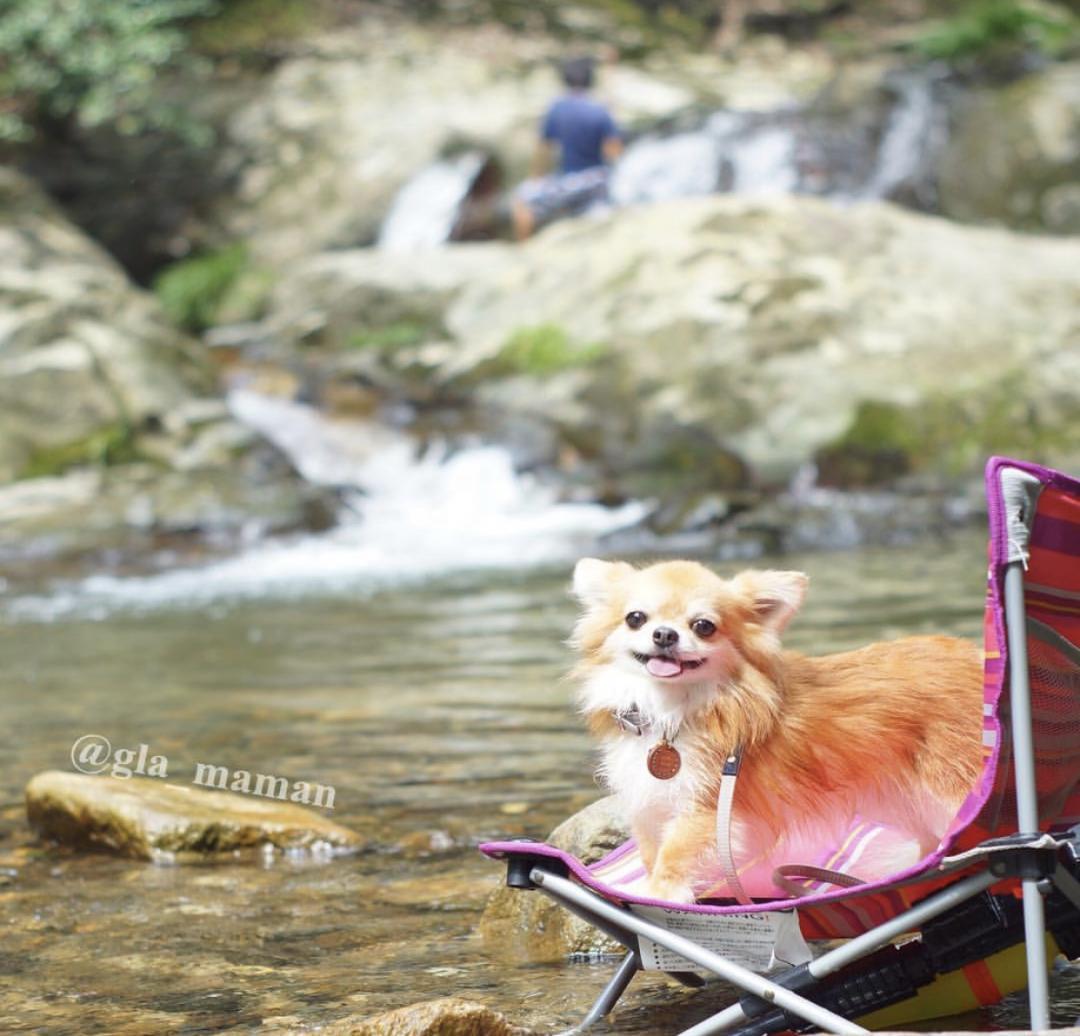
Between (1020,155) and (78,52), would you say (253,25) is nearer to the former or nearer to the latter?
(78,52)

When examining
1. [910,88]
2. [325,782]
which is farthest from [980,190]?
[325,782]

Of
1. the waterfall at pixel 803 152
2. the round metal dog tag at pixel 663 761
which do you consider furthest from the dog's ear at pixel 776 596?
the waterfall at pixel 803 152

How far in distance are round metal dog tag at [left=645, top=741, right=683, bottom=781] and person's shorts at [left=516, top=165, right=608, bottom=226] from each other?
685 inches

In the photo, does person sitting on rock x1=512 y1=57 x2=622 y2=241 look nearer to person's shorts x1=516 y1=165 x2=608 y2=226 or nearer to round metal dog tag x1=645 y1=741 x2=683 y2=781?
person's shorts x1=516 y1=165 x2=608 y2=226

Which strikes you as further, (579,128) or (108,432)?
(579,128)

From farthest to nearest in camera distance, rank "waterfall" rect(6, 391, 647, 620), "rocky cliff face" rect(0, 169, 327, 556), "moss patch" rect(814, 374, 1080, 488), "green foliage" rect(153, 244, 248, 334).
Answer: "green foliage" rect(153, 244, 248, 334)
"moss patch" rect(814, 374, 1080, 488)
"rocky cliff face" rect(0, 169, 327, 556)
"waterfall" rect(6, 391, 647, 620)

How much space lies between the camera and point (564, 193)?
20703 mm

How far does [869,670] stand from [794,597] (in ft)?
0.88

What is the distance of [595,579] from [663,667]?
Answer: 35 centimetres

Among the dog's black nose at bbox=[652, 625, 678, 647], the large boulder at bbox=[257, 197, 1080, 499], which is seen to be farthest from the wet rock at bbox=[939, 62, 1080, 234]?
the dog's black nose at bbox=[652, 625, 678, 647]

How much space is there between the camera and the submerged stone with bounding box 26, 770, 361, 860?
565 cm

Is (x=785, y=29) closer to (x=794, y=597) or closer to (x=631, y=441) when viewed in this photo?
(x=631, y=441)

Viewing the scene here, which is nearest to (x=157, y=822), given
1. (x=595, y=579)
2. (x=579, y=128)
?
(x=595, y=579)

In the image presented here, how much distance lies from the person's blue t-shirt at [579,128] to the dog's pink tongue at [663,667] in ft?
54.8
